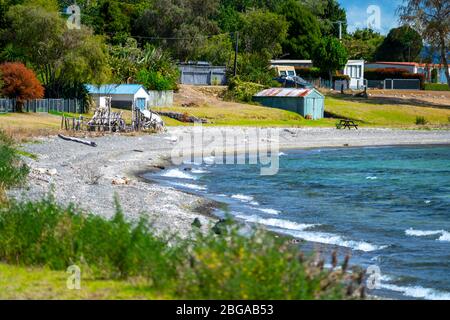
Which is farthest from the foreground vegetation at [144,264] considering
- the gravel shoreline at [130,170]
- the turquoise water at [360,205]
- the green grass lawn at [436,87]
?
the green grass lawn at [436,87]

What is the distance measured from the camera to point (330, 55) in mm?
90188

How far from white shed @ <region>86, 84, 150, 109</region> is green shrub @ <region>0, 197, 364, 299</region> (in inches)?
1945

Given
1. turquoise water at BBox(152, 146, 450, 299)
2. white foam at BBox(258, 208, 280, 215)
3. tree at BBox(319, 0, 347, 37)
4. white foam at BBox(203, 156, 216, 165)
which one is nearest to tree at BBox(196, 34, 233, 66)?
tree at BBox(319, 0, 347, 37)

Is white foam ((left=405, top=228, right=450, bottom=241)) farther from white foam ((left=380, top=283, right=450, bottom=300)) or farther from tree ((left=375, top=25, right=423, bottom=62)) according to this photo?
tree ((left=375, top=25, right=423, bottom=62))

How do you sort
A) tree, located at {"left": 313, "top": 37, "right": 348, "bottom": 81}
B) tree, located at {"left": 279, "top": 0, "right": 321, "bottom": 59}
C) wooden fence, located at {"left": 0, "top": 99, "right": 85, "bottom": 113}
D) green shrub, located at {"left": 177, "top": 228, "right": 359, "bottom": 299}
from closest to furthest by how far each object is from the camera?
green shrub, located at {"left": 177, "top": 228, "right": 359, "bottom": 299}, wooden fence, located at {"left": 0, "top": 99, "right": 85, "bottom": 113}, tree, located at {"left": 313, "top": 37, "right": 348, "bottom": 81}, tree, located at {"left": 279, "top": 0, "right": 321, "bottom": 59}

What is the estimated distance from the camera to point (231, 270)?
962cm

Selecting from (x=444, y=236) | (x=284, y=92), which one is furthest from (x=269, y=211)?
(x=284, y=92)

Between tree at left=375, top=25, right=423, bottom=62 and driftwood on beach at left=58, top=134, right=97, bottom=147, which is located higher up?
tree at left=375, top=25, right=423, bottom=62

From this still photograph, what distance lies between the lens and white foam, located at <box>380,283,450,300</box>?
15.8 metres

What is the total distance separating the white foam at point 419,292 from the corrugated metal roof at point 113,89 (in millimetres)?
47918

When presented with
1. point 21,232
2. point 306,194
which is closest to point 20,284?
point 21,232

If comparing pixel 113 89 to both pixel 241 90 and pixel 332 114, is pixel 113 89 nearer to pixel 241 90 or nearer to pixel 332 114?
pixel 241 90

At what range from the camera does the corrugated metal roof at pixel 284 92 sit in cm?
7356

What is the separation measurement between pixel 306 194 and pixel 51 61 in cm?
3178
